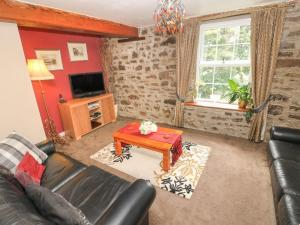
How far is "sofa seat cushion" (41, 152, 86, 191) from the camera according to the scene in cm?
157

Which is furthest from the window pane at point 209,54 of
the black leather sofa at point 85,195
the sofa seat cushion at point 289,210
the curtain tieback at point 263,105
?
the black leather sofa at point 85,195

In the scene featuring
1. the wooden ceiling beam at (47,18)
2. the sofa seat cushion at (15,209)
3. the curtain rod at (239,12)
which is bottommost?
the sofa seat cushion at (15,209)

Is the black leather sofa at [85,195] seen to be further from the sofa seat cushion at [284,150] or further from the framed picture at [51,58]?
the framed picture at [51,58]

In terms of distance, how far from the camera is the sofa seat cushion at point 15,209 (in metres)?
0.79

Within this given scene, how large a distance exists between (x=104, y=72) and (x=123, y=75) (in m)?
0.54

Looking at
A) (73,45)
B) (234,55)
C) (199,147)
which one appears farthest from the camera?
(73,45)

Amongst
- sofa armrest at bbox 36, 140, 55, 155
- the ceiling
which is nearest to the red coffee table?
sofa armrest at bbox 36, 140, 55, 155

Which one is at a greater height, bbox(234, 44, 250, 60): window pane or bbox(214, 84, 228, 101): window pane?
bbox(234, 44, 250, 60): window pane

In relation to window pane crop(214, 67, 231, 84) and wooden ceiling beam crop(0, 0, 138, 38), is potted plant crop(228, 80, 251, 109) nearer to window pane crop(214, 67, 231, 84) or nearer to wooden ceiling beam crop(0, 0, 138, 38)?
window pane crop(214, 67, 231, 84)

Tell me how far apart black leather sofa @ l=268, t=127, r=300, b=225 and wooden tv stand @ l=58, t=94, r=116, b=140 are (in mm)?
3218

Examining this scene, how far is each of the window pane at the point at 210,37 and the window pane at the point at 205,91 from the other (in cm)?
83

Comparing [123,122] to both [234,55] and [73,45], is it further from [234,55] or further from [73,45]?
[234,55]

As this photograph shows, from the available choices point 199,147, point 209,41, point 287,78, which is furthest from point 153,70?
point 287,78

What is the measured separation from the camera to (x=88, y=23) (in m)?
2.68
